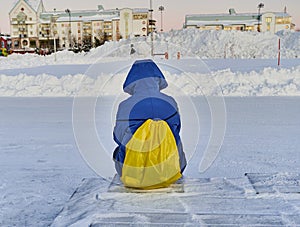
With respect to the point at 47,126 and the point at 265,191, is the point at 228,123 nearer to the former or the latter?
the point at 47,126

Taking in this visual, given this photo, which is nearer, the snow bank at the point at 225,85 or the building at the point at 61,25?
the snow bank at the point at 225,85

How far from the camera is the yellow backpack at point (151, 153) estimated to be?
2.90 m

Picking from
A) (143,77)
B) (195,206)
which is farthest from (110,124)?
(195,206)

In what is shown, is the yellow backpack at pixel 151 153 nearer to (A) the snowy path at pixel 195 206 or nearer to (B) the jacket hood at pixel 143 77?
(A) the snowy path at pixel 195 206

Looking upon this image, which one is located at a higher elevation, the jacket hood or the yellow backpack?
the jacket hood

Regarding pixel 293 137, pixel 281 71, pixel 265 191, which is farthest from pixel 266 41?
pixel 265 191

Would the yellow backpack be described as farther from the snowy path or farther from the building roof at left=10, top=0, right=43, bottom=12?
the building roof at left=10, top=0, right=43, bottom=12

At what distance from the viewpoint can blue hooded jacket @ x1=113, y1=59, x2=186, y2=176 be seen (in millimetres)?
2977

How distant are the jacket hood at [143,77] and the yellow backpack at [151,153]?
1.19 ft

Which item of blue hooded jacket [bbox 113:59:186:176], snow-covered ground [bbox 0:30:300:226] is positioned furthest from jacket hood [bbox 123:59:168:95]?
snow-covered ground [bbox 0:30:300:226]

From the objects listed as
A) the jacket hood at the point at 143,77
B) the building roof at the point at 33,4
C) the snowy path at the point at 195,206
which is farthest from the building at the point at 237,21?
the snowy path at the point at 195,206

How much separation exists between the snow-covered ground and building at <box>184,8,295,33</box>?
46336mm

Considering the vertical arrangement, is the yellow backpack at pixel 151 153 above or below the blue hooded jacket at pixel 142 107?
below

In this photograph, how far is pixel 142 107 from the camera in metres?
2.99
